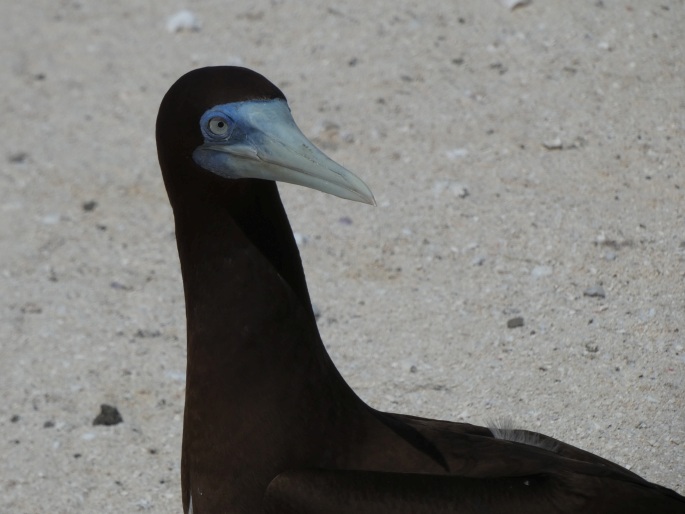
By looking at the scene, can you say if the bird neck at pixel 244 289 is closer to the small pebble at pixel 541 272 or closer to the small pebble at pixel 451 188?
the small pebble at pixel 541 272

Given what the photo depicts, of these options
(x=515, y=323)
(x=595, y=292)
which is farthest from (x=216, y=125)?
(x=595, y=292)

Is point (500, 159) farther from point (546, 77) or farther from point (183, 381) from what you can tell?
point (183, 381)

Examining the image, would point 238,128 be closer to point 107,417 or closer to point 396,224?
point 107,417

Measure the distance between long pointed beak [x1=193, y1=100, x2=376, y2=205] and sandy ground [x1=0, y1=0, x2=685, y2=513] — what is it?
2.01 m

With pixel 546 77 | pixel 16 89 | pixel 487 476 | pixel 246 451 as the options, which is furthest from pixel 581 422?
pixel 16 89

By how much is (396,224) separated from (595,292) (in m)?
1.27

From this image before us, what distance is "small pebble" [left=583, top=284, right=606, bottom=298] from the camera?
5.71m

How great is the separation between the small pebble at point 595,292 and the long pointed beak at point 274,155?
2.63 m

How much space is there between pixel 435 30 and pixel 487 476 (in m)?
5.15

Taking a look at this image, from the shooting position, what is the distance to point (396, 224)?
653 cm

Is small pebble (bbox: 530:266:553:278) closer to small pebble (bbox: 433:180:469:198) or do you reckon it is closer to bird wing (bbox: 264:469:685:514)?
small pebble (bbox: 433:180:469:198)

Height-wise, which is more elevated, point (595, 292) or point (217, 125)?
point (217, 125)

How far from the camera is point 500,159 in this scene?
6.86m

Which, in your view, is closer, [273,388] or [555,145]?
[273,388]
